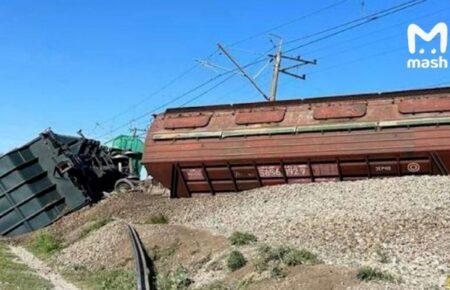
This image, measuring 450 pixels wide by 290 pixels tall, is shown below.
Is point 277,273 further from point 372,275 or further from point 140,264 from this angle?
point 140,264

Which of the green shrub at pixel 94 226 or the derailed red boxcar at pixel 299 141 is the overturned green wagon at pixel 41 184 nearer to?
the green shrub at pixel 94 226

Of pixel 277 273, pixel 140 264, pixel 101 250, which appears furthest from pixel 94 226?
pixel 277 273

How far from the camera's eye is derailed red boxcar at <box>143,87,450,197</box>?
17578mm

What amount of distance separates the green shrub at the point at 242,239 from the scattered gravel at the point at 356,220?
40 centimetres

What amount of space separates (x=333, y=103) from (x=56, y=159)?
12.3m

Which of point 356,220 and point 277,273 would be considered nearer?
point 277,273

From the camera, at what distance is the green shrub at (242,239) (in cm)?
1291

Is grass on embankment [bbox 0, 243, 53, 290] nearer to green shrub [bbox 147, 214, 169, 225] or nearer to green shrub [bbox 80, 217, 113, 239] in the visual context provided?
green shrub [bbox 80, 217, 113, 239]

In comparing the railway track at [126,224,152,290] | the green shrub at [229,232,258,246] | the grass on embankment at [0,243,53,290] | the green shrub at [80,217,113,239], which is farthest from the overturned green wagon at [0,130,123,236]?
the green shrub at [229,232,258,246]

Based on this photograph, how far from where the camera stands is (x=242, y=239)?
12977 mm

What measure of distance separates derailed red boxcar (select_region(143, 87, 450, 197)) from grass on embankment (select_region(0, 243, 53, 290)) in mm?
6462

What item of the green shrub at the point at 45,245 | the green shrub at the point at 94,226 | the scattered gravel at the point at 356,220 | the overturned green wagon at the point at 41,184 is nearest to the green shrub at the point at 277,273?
the scattered gravel at the point at 356,220

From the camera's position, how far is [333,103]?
19.5 m

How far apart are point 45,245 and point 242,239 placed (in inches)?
388
